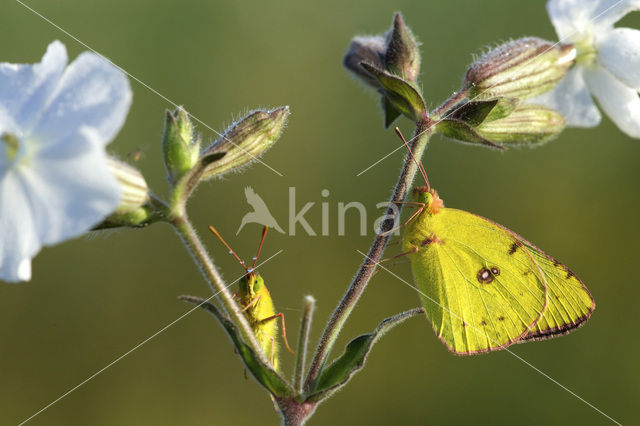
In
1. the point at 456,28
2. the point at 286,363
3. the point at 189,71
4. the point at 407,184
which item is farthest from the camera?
the point at 456,28

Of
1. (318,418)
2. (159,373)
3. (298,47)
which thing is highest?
(298,47)

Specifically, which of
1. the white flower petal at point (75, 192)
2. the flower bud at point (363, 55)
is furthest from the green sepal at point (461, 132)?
the white flower petal at point (75, 192)

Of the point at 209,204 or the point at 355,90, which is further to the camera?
the point at 355,90

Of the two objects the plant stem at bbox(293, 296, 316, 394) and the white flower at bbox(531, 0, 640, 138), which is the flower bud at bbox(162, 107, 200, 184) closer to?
the plant stem at bbox(293, 296, 316, 394)

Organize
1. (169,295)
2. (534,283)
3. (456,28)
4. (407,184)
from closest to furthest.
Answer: (407,184), (534,283), (169,295), (456,28)

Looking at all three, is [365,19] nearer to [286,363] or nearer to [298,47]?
[298,47]

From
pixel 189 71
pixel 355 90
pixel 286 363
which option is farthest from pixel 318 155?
pixel 286 363

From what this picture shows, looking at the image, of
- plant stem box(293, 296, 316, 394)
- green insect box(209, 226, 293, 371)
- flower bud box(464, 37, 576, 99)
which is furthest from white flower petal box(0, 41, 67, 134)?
flower bud box(464, 37, 576, 99)

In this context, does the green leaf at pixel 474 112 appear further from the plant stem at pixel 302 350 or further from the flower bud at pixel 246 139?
the plant stem at pixel 302 350
